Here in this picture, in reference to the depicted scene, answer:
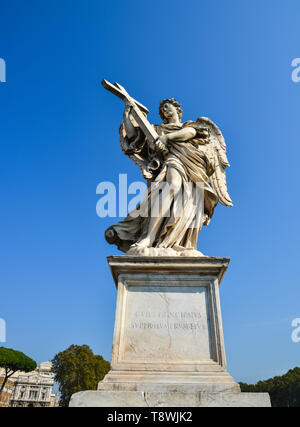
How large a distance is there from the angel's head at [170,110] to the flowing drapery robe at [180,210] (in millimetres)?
1048

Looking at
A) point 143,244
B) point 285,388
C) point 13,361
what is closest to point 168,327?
point 143,244

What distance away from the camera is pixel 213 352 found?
3734mm

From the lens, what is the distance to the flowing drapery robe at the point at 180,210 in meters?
5.11

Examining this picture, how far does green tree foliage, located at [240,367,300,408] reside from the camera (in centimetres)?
4434

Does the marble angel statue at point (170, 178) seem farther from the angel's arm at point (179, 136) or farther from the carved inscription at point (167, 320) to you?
the carved inscription at point (167, 320)

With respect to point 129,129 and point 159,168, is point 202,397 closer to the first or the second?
point 159,168

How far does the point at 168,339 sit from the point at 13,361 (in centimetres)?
4860

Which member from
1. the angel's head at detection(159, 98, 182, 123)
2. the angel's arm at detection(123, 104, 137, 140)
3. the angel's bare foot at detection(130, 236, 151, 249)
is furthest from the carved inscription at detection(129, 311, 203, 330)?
the angel's head at detection(159, 98, 182, 123)

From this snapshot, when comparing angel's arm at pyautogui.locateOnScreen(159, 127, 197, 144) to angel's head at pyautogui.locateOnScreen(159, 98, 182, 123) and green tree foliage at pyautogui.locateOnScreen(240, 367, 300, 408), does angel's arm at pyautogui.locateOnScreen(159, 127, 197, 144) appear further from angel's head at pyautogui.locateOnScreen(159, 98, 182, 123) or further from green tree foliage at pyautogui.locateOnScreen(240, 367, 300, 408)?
green tree foliage at pyautogui.locateOnScreen(240, 367, 300, 408)

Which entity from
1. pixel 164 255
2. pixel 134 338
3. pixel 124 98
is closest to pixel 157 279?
pixel 164 255

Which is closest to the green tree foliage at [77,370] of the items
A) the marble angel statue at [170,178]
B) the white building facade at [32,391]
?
the marble angel statue at [170,178]

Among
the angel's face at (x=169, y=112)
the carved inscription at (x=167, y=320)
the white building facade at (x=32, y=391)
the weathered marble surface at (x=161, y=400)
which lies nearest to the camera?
the weathered marble surface at (x=161, y=400)
